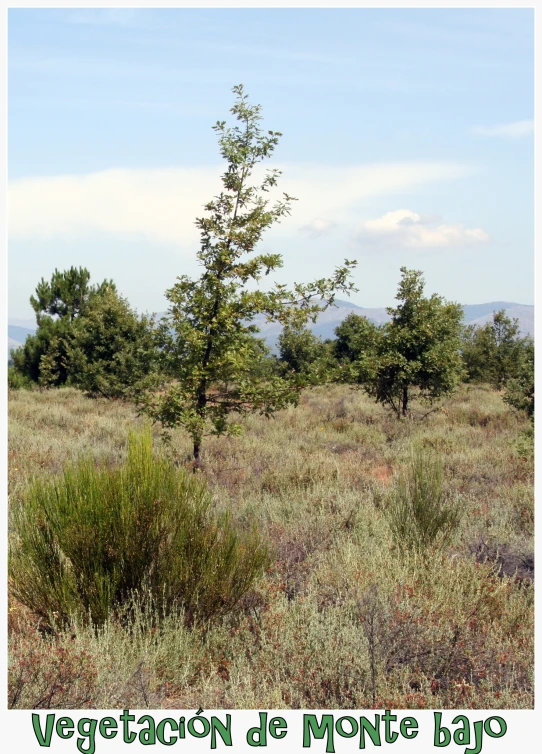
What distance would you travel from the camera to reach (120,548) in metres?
4.03

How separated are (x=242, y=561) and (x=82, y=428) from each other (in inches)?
413

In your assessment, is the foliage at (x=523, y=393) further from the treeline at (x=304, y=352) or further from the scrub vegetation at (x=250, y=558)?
the scrub vegetation at (x=250, y=558)

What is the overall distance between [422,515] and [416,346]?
10.1 m

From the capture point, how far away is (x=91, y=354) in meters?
22.2

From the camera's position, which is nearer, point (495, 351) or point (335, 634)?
point (335, 634)

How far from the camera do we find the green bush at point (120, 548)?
3969 mm

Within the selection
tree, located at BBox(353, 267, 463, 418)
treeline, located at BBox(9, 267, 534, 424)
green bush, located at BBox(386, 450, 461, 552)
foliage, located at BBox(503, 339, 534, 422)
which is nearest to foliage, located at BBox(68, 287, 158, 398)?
treeline, located at BBox(9, 267, 534, 424)

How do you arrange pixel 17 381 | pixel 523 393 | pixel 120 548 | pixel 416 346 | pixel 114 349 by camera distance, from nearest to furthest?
pixel 120 548 → pixel 523 393 → pixel 416 346 → pixel 114 349 → pixel 17 381

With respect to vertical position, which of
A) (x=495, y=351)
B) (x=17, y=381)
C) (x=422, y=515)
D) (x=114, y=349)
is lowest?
(x=422, y=515)

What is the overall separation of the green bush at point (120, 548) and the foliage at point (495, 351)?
80.7ft

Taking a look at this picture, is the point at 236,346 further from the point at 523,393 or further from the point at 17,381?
the point at 17,381

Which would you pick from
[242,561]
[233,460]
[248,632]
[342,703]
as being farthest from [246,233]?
[342,703]

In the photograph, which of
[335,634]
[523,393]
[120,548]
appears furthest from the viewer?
[523,393]

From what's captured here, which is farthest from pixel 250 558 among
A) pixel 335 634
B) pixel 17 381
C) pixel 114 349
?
pixel 17 381
